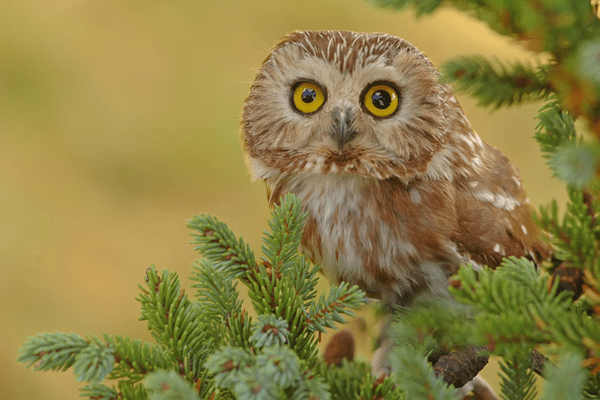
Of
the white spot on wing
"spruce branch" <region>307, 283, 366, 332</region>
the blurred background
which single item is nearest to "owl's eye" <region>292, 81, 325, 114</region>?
the white spot on wing

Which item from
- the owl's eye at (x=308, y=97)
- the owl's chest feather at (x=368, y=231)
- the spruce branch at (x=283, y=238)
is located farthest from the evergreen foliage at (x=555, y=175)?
the owl's eye at (x=308, y=97)

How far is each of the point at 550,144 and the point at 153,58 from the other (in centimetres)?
256

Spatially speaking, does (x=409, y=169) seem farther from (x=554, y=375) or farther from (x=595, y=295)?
(x=554, y=375)

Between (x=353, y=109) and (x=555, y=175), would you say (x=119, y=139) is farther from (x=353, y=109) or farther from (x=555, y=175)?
(x=555, y=175)

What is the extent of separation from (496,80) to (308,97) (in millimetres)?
672

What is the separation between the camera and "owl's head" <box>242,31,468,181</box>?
3.63 feet

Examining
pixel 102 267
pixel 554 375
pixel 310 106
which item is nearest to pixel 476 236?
pixel 310 106

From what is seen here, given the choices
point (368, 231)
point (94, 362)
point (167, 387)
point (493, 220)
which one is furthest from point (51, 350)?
point (493, 220)

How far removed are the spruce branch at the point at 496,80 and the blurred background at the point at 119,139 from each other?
2059 mm

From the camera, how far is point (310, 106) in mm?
1168

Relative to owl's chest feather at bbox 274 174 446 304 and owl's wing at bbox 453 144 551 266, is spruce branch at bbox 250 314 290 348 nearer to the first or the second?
owl's chest feather at bbox 274 174 446 304

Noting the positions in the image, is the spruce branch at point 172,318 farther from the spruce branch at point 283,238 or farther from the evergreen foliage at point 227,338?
the spruce branch at point 283,238

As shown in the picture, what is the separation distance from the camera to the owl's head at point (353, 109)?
111 centimetres

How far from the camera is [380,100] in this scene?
1.14 meters
